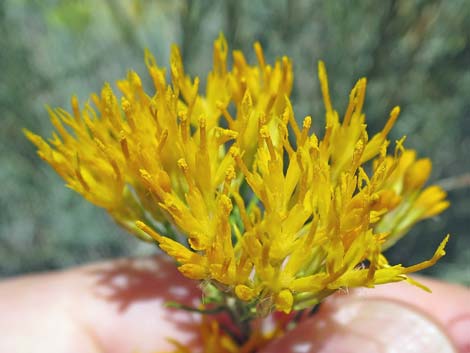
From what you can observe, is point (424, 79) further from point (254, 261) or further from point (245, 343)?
point (254, 261)

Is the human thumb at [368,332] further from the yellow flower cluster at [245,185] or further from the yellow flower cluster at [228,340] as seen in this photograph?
the yellow flower cluster at [245,185]

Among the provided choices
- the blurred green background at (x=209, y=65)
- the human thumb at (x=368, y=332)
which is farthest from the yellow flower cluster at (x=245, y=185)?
the blurred green background at (x=209, y=65)

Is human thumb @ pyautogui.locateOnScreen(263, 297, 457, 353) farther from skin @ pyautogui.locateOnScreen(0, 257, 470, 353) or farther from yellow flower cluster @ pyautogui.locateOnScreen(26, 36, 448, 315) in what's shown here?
yellow flower cluster @ pyautogui.locateOnScreen(26, 36, 448, 315)

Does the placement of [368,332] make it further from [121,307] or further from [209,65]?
[209,65]

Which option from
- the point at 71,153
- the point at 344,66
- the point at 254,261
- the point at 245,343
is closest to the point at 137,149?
the point at 71,153

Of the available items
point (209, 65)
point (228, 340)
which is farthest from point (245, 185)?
point (209, 65)

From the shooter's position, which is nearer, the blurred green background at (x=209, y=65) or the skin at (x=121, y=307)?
the skin at (x=121, y=307)
